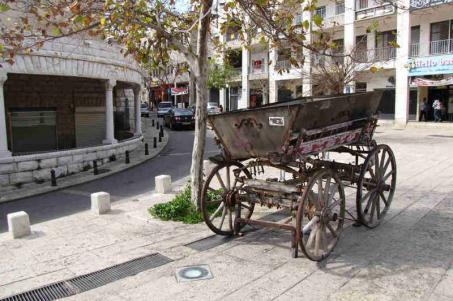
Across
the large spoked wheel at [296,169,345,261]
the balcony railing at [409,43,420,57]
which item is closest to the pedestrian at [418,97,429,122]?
the balcony railing at [409,43,420,57]

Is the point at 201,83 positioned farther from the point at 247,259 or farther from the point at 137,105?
the point at 137,105

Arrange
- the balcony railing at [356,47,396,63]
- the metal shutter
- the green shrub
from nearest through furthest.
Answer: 1. the green shrub
2. the metal shutter
3. the balcony railing at [356,47,396,63]

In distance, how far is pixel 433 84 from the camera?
26.5 metres

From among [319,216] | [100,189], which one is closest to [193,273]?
[319,216]

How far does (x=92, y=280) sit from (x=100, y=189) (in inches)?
286

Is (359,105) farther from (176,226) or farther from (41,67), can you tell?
(41,67)

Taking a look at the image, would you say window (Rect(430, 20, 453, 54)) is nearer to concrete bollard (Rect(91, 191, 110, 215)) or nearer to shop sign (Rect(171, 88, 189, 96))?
concrete bollard (Rect(91, 191, 110, 215))

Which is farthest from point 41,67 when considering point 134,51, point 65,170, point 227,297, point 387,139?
point 387,139

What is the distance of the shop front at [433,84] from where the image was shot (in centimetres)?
2594

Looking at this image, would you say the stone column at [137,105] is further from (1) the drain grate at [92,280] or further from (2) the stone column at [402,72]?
(2) the stone column at [402,72]

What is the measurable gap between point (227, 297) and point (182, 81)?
57033 millimetres

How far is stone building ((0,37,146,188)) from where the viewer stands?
12.4 metres

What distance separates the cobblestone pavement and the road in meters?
1.60

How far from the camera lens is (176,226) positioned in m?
7.02
